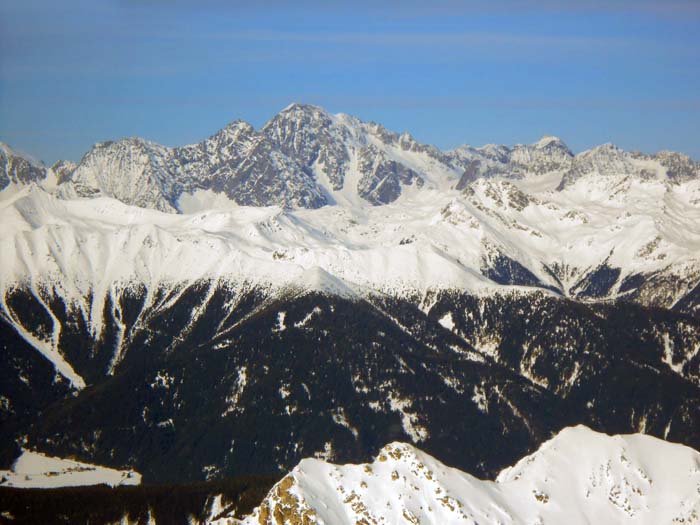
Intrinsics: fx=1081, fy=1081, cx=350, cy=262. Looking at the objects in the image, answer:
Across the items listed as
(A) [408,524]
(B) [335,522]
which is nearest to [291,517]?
(B) [335,522]

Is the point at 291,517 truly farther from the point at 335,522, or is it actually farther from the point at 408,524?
the point at 408,524
